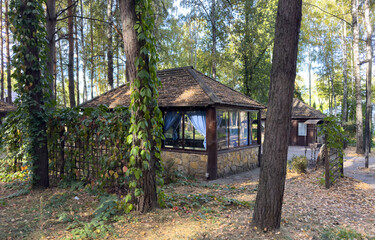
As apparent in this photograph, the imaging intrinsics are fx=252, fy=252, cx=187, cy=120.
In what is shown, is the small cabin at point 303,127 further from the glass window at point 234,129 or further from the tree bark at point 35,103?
the tree bark at point 35,103

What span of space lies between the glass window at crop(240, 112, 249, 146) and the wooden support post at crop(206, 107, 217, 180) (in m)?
2.67

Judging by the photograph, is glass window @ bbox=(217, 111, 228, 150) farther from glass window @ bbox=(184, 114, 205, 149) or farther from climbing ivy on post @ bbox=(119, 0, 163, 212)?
climbing ivy on post @ bbox=(119, 0, 163, 212)

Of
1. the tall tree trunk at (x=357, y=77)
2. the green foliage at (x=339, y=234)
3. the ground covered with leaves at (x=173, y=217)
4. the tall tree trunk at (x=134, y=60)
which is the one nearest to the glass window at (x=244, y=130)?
the ground covered with leaves at (x=173, y=217)

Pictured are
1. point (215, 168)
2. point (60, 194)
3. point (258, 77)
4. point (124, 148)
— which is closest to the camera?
point (124, 148)

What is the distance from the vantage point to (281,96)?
374 centimetres

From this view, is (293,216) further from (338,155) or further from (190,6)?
(190,6)

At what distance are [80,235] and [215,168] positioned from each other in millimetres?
6150

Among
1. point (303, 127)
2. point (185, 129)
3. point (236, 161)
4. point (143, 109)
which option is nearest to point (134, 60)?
point (143, 109)

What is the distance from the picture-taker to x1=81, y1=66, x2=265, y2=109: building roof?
9230mm

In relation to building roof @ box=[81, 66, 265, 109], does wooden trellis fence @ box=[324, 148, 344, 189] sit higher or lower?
lower

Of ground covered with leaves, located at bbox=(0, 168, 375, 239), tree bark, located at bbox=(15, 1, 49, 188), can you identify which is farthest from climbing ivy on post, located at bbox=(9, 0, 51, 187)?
ground covered with leaves, located at bbox=(0, 168, 375, 239)

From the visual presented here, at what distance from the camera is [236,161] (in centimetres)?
1077

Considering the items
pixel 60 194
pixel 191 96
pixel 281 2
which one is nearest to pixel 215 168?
pixel 191 96

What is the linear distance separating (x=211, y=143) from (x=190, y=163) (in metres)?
1.20
